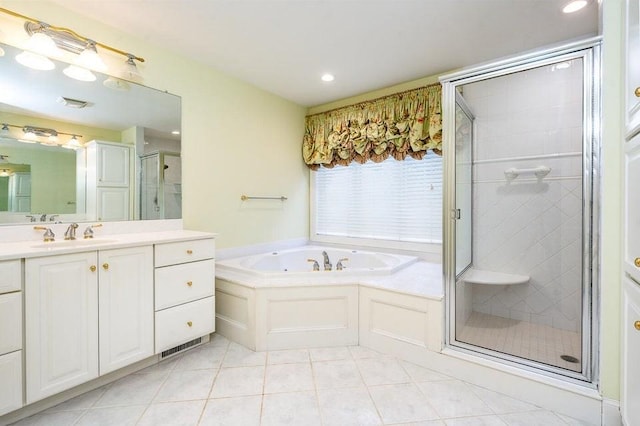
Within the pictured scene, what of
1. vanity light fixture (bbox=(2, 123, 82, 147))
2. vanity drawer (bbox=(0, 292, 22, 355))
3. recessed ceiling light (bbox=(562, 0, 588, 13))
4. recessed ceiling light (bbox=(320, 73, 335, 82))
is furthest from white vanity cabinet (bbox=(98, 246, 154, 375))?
recessed ceiling light (bbox=(562, 0, 588, 13))

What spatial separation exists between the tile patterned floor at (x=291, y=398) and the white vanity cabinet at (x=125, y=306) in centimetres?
21

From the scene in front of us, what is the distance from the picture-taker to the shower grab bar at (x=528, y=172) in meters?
2.32

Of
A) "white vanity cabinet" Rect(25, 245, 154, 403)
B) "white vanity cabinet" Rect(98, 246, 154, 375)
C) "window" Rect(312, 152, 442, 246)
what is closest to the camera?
"white vanity cabinet" Rect(25, 245, 154, 403)

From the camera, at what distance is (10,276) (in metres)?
1.34

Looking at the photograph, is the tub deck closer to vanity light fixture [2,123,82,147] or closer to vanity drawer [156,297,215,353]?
vanity drawer [156,297,215,353]

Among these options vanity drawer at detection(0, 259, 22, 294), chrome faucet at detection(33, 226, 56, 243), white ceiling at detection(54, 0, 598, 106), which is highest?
white ceiling at detection(54, 0, 598, 106)

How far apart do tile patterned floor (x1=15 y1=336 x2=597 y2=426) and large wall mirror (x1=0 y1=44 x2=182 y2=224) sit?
1.16m

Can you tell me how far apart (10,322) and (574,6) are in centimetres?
353

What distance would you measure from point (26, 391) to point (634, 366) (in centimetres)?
262

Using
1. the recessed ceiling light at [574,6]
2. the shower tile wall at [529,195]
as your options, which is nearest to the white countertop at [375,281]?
the shower tile wall at [529,195]

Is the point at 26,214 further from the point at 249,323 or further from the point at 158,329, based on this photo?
the point at 249,323

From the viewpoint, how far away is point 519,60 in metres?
1.67

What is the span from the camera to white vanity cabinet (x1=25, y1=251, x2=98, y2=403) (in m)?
1.39

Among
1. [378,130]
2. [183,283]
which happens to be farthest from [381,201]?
[183,283]
